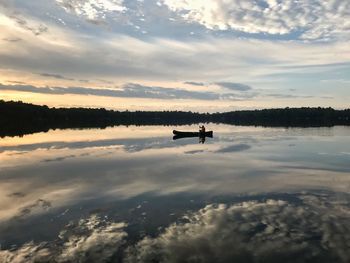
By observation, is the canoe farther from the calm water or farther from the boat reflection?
the calm water

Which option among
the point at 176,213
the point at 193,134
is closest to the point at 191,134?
the point at 193,134

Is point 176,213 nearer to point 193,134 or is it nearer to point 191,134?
point 191,134

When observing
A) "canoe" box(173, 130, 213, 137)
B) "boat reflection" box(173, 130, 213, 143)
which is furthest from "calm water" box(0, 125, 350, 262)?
"canoe" box(173, 130, 213, 137)

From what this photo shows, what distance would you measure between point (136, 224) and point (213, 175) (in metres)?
17.8

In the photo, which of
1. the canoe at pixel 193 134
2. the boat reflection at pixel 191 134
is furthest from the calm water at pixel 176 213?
the canoe at pixel 193 134

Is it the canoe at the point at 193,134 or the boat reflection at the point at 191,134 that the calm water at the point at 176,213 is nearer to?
the boat reflection at the point at 191,134

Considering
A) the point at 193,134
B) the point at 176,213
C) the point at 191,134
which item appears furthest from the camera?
the point at 193,134

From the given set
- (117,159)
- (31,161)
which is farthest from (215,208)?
(31,161)

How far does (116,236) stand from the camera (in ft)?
58.6

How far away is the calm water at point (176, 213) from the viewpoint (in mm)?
15891

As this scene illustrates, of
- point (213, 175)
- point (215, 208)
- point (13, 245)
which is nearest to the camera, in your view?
point (13, 245)

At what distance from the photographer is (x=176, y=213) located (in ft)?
72.5

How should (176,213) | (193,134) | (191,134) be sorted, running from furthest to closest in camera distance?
(193,134), (191,134), (176,213)

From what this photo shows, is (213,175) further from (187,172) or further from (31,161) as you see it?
(31,161)
